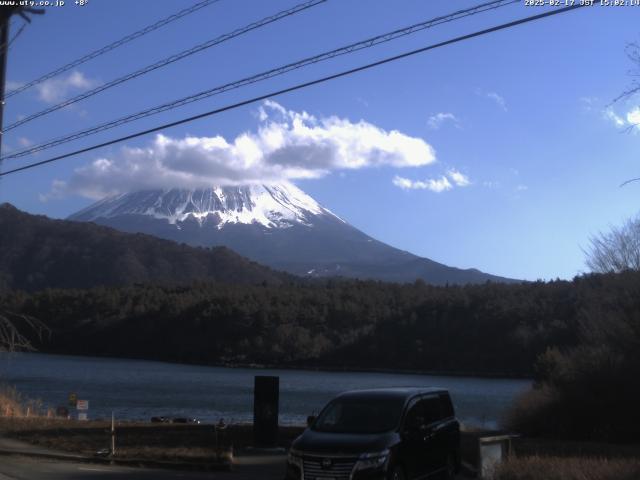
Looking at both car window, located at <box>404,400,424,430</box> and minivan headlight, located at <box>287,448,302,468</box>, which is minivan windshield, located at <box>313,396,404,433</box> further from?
minivan headlight, located at <box>287,448,302,468</box>

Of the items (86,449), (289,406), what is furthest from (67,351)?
(86,449)

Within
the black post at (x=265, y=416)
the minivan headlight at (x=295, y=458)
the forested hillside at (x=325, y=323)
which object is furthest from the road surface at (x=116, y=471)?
the forested hillside at (x=325, y=323)

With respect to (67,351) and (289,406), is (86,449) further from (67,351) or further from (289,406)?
(67,351)

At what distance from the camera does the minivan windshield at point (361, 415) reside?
13.0 meters

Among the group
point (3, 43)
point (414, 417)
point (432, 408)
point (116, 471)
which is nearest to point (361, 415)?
point (414, 417)

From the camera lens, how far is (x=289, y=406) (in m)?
44.9

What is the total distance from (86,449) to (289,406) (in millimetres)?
26287

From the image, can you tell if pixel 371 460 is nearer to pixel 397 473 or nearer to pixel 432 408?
pixel 397 473

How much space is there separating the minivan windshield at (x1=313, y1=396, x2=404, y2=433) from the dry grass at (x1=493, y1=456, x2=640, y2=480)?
2.05 metres

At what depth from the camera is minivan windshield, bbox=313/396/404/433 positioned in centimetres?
1300

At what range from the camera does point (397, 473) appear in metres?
12.5

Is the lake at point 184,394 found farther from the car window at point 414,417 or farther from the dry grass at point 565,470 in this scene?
the dry grass at point 565,470

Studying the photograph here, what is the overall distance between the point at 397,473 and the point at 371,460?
613 mm

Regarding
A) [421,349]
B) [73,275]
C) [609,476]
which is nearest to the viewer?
[609,476]
